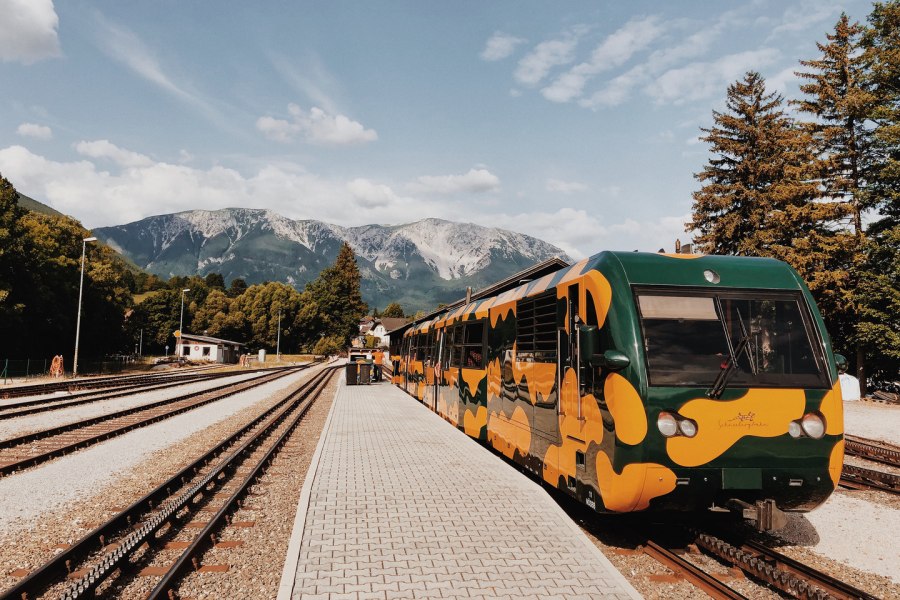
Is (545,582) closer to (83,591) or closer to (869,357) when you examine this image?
(83,591)

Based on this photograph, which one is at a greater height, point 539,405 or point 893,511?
point 539,405

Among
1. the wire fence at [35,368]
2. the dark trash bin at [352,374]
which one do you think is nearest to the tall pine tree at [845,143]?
the dark trash bin at [352,374]

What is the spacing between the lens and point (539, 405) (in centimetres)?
799

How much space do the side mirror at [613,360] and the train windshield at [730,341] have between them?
0.29m

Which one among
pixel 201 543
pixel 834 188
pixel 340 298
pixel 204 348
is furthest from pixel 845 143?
pixel 340 298

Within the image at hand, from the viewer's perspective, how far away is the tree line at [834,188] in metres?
25.8

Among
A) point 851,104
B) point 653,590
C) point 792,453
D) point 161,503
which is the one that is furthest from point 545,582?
point 851,104

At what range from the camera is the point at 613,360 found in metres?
5.68

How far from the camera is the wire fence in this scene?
31.9 metres

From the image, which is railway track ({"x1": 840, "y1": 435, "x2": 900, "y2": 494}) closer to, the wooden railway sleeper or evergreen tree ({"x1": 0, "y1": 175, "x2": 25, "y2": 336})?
the wooden railway sleeper

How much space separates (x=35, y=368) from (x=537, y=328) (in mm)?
37984

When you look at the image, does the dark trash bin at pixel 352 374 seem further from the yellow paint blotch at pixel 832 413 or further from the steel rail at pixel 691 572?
the yellow paint blotch at pixel 832 413

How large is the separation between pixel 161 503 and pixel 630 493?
6.39 m

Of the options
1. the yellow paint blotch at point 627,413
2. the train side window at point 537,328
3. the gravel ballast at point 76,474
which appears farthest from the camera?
the gravel ballast at point 76,474
